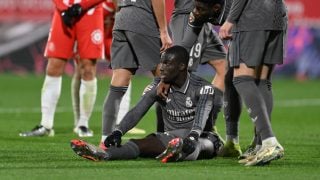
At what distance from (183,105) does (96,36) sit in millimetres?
2935

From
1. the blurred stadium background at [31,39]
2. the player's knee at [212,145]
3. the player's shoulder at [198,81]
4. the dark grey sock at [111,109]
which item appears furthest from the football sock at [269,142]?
the blurred stadium background at [31,39]

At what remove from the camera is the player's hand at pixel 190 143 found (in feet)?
24.5

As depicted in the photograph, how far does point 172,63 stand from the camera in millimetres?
7988

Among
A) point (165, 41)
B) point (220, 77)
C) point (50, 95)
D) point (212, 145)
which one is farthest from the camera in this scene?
point (50, 95)

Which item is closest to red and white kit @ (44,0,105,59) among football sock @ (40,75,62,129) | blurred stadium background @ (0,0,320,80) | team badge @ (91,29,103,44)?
team badge @ (91,29,103,44)

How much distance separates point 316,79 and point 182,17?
598 inches

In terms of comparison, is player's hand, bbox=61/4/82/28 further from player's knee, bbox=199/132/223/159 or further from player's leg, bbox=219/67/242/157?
player's knee, bbox=199/132/223/159

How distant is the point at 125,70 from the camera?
28.1 feet

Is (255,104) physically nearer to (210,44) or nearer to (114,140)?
(114,140)

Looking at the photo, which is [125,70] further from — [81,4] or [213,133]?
[81,4]

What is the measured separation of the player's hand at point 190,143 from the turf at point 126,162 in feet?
0.40

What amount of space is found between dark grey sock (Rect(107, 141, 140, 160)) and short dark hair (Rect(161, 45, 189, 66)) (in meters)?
0.82

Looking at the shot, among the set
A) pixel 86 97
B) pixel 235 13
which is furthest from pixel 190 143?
pixel 86 97

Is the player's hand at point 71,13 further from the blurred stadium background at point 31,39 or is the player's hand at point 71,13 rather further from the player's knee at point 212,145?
the blurred stadium background at point 31,39
